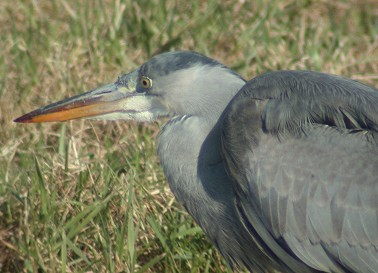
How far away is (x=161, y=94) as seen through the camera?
13.8 feet

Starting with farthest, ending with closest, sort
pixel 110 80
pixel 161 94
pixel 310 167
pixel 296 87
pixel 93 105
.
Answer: pixel 110 80
pixel 93 105
pixel 161 94
pixel 296 87
pixel 310 167

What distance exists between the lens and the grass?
165 inches

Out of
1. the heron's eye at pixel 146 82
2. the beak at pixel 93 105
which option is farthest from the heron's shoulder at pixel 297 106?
Answer: the beak at pixel 93 105

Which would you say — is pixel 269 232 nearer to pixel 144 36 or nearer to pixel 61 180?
pixel 61 180

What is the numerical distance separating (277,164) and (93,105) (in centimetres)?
107

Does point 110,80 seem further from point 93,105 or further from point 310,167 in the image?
point 310,167

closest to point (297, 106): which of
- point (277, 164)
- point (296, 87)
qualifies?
point (296, 87)

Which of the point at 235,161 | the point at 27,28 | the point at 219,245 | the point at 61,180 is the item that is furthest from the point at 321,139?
the point at 27,28

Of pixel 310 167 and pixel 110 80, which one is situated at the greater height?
pixel 310 167

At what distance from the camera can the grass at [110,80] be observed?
4.20 meters

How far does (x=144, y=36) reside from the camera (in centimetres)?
634

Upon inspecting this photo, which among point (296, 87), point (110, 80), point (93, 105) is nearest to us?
point (296, 87)

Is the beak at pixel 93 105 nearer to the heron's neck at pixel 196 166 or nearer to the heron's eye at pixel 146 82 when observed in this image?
the heron's eye at pixel 146 82

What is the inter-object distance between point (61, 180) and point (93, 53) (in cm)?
172
